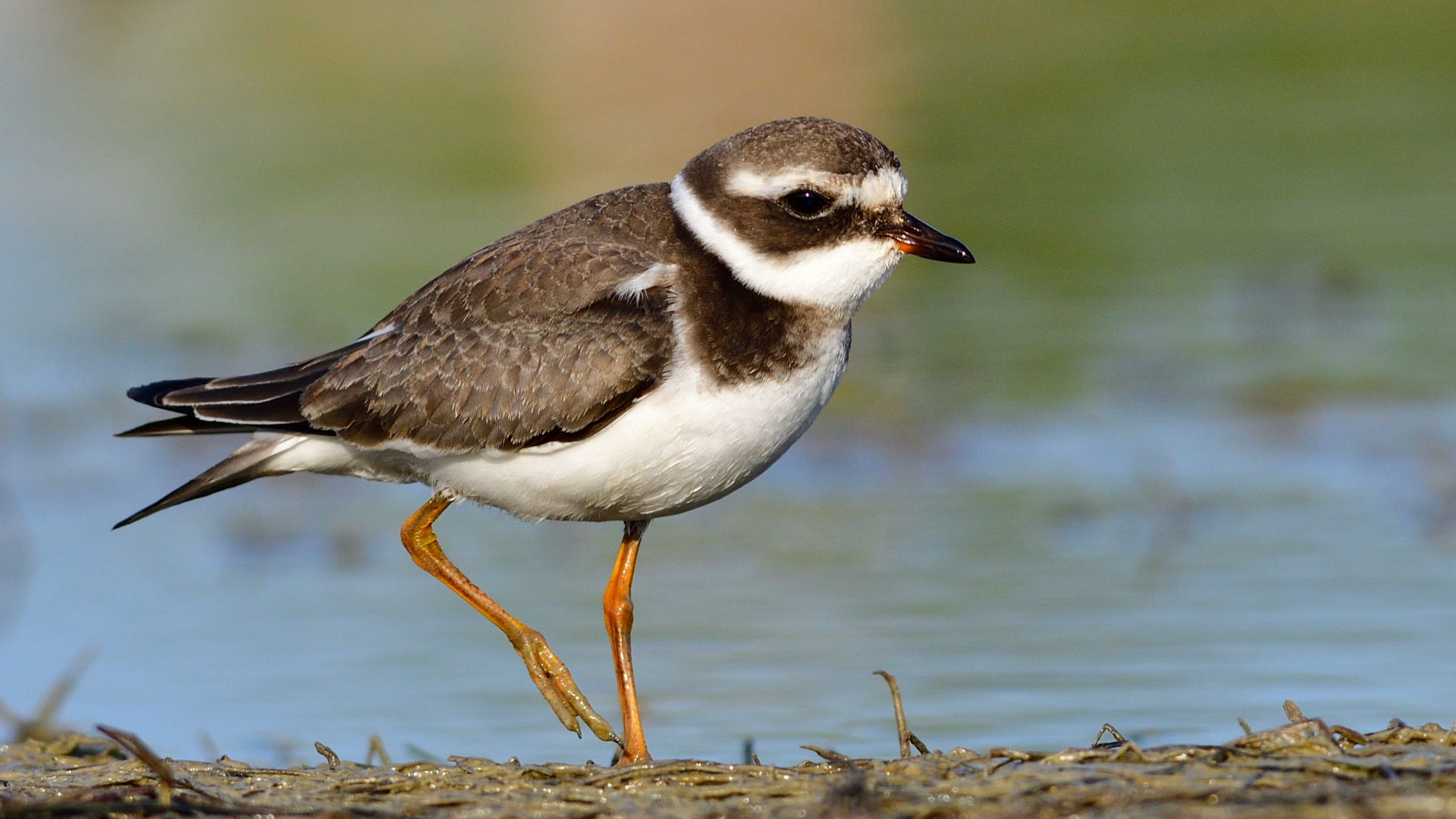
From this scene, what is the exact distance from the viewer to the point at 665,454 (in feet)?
22.6

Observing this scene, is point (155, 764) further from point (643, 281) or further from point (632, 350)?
point (643, 281)

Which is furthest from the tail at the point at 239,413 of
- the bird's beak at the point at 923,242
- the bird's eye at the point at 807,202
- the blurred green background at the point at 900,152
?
the blurred green background at the point at 900,152

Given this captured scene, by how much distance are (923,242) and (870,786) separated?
227 cm

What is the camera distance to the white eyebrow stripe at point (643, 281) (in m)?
7.06

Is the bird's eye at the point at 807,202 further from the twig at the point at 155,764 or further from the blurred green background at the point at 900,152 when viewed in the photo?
the blurred green background at the point at 900,152

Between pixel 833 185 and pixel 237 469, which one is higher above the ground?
pixel 833 185

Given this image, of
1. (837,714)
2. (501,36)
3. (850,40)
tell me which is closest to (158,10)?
(501,36)

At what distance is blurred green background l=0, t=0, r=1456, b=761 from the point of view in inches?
356

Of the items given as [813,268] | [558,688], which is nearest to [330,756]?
[558,688]

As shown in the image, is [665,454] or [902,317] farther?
[902,317]

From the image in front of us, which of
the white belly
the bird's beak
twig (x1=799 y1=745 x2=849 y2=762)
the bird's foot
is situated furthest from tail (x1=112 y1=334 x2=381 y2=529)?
twig (x1=799 y1=745 x2=849 y2=762)

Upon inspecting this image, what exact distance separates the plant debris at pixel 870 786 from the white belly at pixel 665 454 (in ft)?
3.82

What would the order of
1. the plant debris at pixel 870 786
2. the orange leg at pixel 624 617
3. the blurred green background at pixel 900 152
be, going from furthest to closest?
the blurred green background at pixel 900 152
the orange leg at pixel 624 617
the plant debris at pixel 870 786

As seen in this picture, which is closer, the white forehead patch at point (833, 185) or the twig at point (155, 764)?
the twig at point (155, 764)
